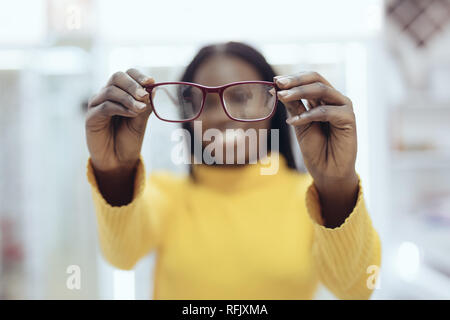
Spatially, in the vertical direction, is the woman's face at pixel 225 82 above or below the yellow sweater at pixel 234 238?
above

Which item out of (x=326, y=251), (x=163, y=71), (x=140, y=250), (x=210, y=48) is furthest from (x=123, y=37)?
(x=326, y=251)

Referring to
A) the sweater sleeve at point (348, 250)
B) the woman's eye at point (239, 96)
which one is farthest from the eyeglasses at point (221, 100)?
the sweater sleeve at point (348, 250)

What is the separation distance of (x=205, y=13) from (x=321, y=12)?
0.87 ft

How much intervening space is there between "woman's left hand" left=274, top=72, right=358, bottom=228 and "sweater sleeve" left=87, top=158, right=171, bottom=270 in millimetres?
176

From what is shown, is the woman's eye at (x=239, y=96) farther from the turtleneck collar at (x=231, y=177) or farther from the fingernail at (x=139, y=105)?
the turtleneck collar at (x=231, y=177)

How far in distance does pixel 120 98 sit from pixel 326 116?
0.65 ft

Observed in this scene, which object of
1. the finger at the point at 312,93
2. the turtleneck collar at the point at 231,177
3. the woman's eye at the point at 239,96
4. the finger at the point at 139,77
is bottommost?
the turtleneck collar at the point at 231,177

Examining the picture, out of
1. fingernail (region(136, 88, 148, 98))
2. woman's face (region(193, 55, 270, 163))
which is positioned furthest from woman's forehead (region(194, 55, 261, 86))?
fingernail (region(136, 88, 148, 98))

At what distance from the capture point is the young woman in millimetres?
296

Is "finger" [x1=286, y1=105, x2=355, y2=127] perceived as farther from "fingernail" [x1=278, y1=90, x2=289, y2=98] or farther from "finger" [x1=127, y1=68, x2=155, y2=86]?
"finger" [x1=127, y1=68, x2=155, y2=86]

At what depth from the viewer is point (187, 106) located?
0.32 meters

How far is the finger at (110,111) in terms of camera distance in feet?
0.95

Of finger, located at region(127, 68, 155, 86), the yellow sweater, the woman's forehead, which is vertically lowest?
the yellow sweater

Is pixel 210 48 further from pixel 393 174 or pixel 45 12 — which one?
pixel 393 174
